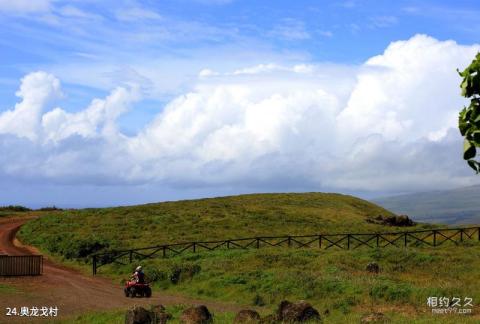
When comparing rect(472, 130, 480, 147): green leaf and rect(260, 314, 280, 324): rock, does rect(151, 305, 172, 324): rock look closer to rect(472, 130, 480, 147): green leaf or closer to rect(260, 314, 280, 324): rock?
rect(260, 314, 280, 324): rock

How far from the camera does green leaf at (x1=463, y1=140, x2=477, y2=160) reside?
366 inches

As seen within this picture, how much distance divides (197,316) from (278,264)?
19.3 metres

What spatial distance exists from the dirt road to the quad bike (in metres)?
0.40

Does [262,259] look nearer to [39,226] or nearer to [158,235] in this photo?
[158,235]

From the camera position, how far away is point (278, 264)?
133ft

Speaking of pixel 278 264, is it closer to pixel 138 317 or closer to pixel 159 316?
pixel 159 316

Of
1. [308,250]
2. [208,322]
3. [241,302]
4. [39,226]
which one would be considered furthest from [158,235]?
[208,322]

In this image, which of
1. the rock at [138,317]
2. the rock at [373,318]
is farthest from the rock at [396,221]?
the rock at [138,317]

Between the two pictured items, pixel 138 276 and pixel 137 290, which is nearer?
pixel 138 276

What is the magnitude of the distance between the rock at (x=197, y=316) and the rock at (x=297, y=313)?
285 centimetres

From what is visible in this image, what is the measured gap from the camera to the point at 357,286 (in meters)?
30.1

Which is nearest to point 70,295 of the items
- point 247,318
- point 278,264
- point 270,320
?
point 278,264

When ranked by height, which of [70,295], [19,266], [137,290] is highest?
[19,266]

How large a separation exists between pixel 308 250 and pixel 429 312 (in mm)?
21426
